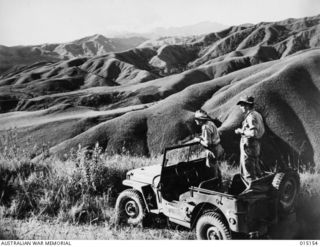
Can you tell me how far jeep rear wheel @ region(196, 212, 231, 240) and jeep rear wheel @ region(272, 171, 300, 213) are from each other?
70cm

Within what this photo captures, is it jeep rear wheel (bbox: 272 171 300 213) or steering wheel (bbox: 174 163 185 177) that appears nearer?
jeep rear wheel (bbox: 272 171 300 213)

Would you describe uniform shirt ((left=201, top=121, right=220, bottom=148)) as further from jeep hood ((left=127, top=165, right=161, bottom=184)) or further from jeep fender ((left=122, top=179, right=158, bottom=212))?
jeep fender ((left=122, top=179, right=158, bottom=212))

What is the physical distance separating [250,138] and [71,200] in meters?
2.85

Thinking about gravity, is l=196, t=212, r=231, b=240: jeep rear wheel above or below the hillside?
above

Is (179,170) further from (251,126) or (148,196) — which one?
(251,126)

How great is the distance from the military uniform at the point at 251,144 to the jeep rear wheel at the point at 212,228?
0.87 metres

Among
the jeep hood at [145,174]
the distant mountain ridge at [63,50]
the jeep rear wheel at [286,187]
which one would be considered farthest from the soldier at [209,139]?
the distant mountain ridge at [63,50]

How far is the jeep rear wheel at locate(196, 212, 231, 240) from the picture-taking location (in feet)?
14.3

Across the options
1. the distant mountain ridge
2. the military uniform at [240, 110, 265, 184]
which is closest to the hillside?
the military uniform at [240, 110, 265, 184]

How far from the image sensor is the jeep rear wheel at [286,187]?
14.4ft

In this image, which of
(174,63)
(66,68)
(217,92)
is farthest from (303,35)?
(217,92)

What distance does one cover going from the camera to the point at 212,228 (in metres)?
4.50

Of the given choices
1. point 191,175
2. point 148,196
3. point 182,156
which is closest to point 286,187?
point 191,175

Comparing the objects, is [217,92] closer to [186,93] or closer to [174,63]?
[186,93]
